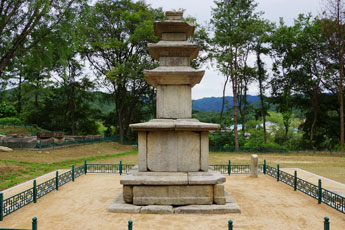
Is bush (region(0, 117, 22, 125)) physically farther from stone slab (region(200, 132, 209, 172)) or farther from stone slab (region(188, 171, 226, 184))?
stone slab (region(188, 171, 226, 184))

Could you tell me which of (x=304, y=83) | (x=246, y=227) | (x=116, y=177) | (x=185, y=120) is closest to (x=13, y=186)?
(x=116, y=177)

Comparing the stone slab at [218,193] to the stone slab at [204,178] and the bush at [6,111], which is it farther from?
the bush at [6,111]

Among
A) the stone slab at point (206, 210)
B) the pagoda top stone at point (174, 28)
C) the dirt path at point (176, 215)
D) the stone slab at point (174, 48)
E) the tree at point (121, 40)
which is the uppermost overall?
the tree at point (121, 40)

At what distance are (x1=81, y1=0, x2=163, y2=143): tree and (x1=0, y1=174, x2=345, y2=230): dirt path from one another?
25.3m

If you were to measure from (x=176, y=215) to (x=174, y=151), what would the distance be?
2.43m

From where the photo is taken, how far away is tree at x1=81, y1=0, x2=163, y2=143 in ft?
→ 115

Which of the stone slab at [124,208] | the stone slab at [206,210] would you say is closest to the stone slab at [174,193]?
the stone slab at [124,208]

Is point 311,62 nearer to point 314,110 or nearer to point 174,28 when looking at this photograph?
point 314,110

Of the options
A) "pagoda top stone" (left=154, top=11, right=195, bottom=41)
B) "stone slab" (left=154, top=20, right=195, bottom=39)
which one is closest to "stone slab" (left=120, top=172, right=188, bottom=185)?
"pagoda top stone" (left=154, top=11, right=195, bottom=41)

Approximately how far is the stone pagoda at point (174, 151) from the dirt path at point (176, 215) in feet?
2.08

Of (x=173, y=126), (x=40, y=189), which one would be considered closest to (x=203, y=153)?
(x=173, y=126)

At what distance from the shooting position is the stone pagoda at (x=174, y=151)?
949cm

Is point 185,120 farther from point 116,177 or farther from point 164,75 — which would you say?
point 116,177

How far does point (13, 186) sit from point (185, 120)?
33.9 ft
